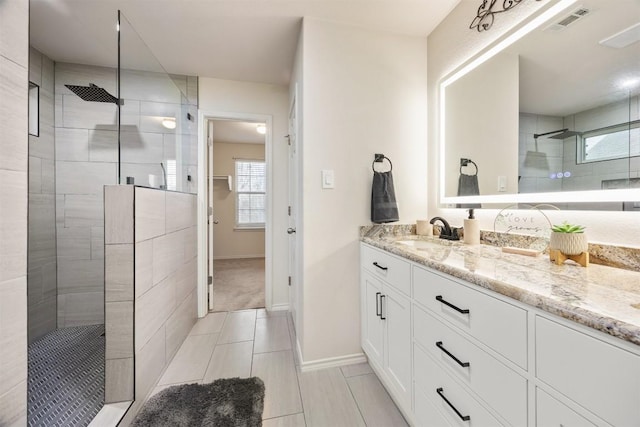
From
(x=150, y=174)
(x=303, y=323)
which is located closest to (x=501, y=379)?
(x=303, y=323)

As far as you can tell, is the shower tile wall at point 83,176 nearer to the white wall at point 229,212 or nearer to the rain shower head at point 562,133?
the rain shower head at point 562,133

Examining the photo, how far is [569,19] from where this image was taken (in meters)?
1.12

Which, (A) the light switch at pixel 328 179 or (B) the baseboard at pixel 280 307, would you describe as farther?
(B) the baseboard at pixel 280 307

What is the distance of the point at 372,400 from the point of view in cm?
146

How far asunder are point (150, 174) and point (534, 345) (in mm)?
2174

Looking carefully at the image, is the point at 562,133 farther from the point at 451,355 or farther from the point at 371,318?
the point at 371,318

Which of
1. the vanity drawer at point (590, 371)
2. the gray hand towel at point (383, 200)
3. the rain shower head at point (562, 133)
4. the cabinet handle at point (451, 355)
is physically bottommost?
the cabinet handle at point (451, 355)

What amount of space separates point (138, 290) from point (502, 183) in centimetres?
213

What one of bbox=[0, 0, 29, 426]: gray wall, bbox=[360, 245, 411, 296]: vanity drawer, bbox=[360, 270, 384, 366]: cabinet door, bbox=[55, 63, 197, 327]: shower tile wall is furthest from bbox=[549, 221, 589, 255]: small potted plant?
bbox=[55, 63, 197, 327]: shower tile wall

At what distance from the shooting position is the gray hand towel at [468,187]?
1636mm

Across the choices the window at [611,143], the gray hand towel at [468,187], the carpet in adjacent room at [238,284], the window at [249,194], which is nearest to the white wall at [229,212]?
the window at [249,194]

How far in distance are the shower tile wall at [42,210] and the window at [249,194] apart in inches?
129

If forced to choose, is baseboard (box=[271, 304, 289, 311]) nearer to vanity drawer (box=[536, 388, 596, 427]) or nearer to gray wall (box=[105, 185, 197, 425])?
gray wall (box=[105, 185, 197, 425])

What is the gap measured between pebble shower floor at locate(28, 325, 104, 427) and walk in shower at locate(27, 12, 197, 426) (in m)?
0.01
